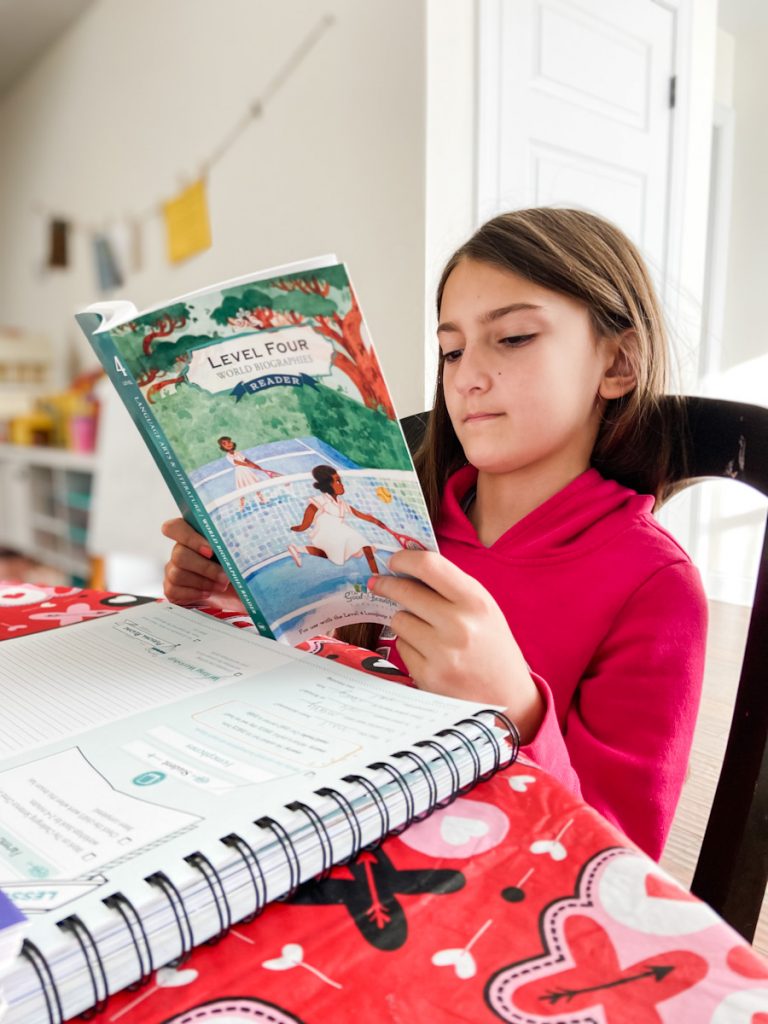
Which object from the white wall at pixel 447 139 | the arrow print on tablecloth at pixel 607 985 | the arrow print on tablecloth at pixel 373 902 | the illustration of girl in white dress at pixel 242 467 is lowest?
the arrow print on tablecloth at pixel 373 902

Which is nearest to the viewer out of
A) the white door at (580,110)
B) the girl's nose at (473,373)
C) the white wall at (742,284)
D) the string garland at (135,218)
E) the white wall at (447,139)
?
the girl's nose at (473,373)

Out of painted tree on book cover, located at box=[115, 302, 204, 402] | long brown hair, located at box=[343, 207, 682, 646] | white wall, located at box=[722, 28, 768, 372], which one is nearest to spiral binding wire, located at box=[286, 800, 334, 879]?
painted tree on book cover, located at box=[115, 302, 204, 402]

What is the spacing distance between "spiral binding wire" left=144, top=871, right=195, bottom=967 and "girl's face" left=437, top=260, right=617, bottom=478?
47 centimetres

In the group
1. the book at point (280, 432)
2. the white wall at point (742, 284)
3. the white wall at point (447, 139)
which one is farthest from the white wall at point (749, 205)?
the book at point (280, 432)

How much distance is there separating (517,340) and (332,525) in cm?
28

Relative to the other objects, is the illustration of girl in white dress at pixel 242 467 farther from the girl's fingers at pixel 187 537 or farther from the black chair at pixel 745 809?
the black chair at pixel 745 809

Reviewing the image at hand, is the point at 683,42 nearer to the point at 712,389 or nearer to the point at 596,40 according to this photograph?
the point at 596,40

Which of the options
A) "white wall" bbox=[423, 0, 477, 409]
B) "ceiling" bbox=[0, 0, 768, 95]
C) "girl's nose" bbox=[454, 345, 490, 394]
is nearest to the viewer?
"girl's nose" bbox=[454, 345, 490, 394]

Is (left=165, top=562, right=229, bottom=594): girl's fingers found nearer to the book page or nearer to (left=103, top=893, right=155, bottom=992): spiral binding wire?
the book page

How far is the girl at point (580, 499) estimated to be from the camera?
0.51m

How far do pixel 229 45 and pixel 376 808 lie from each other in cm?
198

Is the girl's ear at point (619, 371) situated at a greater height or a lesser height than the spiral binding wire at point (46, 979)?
greater

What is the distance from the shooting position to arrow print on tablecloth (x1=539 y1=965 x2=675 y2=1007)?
0.19 meters

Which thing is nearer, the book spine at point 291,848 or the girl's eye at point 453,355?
the book spine at point 291,848
